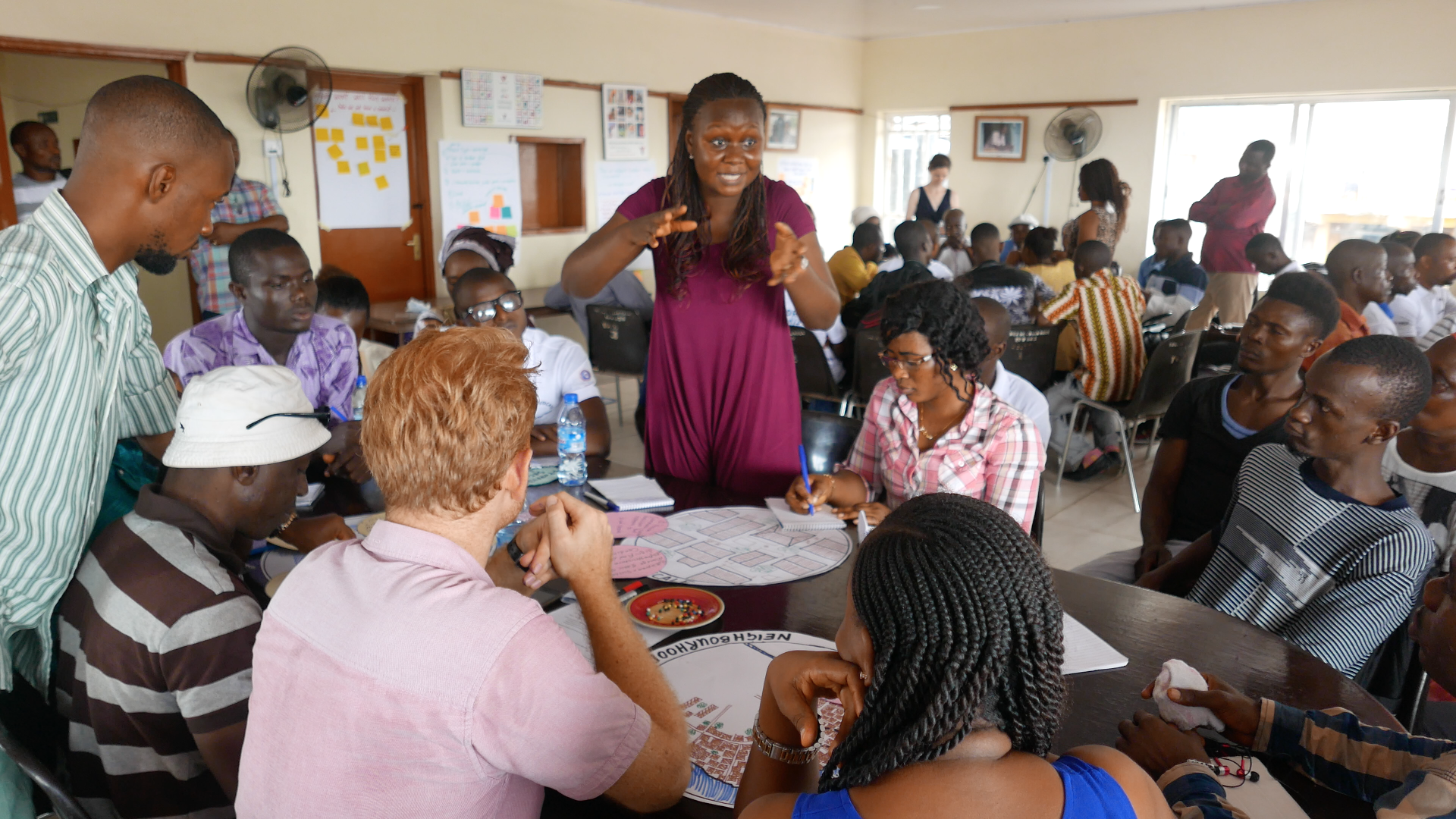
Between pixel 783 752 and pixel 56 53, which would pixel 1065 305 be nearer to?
pixel 783 752

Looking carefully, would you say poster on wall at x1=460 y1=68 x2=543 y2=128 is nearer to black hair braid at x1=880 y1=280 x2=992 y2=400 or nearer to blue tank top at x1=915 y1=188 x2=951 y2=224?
blue tank top at x1=915 y1=188 x2=951 y2=224

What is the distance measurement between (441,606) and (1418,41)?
350 inches

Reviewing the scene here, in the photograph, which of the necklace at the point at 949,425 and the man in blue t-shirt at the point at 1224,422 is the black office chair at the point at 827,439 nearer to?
the necklace at the point at 949,425

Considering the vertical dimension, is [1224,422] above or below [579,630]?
above

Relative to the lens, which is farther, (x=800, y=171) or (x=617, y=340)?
(x=800, y=171)

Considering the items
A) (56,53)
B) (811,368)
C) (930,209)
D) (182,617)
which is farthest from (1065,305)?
(56,53)

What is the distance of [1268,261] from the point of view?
5445 mm

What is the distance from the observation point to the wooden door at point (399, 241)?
20.3 ft

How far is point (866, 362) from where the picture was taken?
4.42 m

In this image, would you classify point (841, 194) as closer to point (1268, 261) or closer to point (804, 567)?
point (1268, 261)

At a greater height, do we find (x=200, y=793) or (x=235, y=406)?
(x=235, y=406)

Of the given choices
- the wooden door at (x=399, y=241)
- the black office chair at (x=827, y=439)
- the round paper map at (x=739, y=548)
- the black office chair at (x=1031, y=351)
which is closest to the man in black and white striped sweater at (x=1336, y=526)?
the round paper map at (x=739, y=548)

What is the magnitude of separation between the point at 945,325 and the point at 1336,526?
85 centimetres

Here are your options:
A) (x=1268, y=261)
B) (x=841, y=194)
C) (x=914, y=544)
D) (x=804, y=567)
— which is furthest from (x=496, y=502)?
(x=841, y=194)
